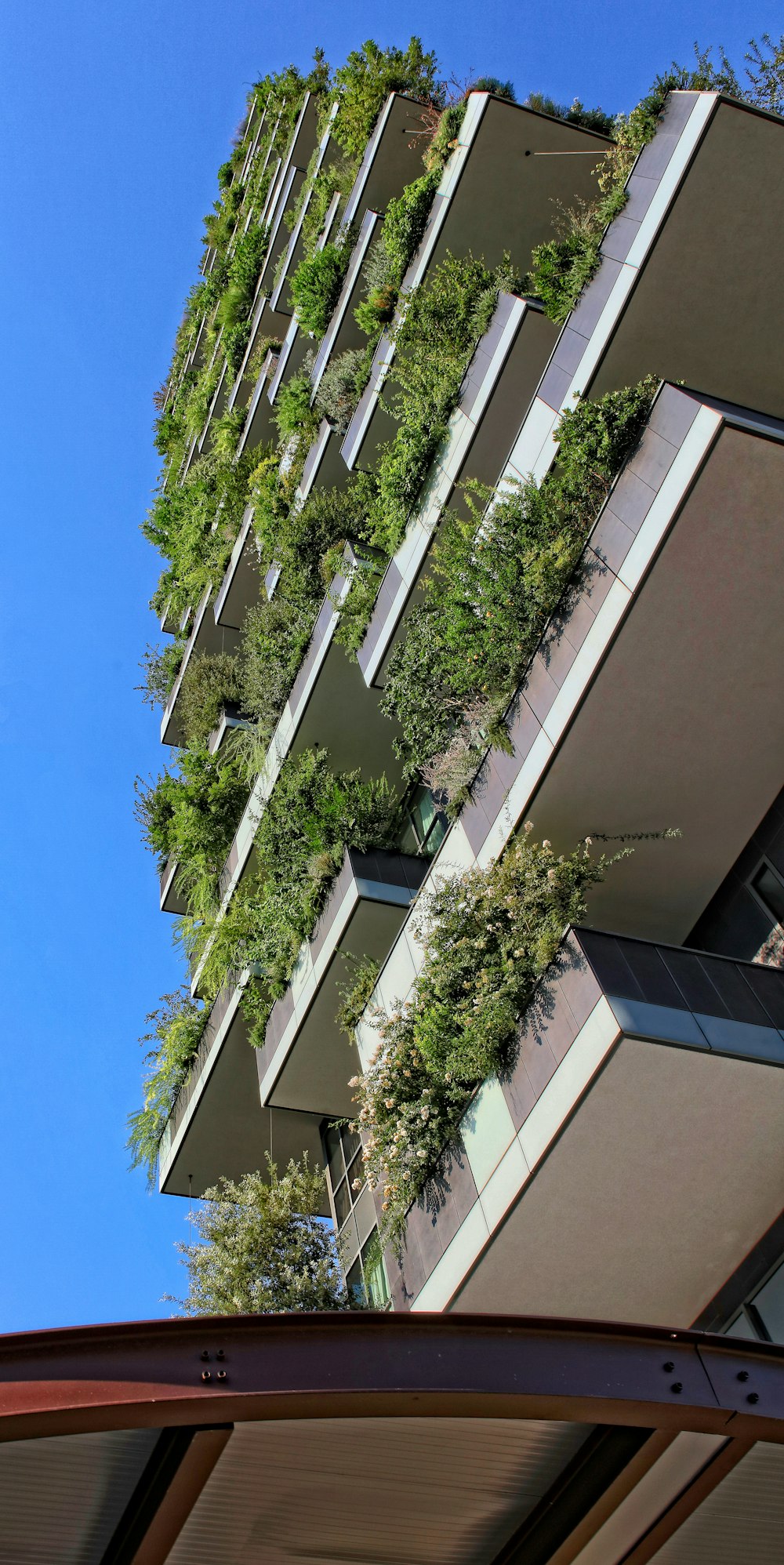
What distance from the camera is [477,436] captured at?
1176cm

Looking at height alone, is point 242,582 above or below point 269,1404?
above

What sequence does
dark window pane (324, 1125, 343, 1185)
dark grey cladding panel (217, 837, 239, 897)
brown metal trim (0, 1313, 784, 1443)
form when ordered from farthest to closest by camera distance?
dark grey cladding panel (217, 837, 239, 897) → dark window pane (324, 1125, 343, 1185) → brown metal trim (0, 1313, 784, 1443)

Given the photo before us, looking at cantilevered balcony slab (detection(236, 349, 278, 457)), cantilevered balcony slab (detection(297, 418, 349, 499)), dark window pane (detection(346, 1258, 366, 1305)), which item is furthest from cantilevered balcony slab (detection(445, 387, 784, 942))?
cantilevered balcony slab (detection(236, 349, 278, 457))

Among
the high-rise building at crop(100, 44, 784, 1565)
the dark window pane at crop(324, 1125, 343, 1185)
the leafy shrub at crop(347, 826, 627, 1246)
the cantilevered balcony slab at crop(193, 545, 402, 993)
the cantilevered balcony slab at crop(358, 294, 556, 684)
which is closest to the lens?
the high-rise building at crop(100, 44, 784, 1565)

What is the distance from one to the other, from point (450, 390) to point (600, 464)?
14.7 ft

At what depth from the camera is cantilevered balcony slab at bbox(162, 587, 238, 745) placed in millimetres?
22094

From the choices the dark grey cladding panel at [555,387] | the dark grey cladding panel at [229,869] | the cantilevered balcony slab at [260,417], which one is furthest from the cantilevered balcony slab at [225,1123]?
the cantilevered balcony slab at [260,417]

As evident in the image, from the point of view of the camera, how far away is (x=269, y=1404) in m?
4.45

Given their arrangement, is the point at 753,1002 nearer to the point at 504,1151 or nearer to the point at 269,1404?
the point at 504,1151

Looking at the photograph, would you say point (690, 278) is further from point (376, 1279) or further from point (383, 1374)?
point (376, 1279)

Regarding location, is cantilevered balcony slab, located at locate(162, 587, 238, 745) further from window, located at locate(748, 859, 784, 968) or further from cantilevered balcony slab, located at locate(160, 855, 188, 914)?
window, located at locate(748, 859, 784, 968)

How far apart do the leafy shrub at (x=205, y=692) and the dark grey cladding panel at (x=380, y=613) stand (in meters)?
6.83

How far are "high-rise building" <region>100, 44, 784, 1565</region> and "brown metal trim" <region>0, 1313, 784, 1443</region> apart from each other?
0.28 feet

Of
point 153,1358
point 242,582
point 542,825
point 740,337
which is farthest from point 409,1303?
point 242,582
